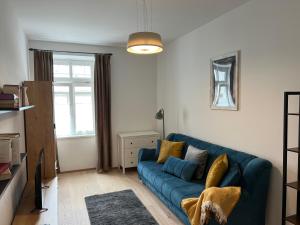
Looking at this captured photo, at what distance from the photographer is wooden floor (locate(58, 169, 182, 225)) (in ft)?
9.65

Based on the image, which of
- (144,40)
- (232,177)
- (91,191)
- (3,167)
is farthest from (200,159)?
(3,167)

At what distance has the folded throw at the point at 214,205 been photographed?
2083 millimetres

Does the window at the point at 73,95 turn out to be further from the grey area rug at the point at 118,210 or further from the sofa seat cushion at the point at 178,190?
the sofa seat cushion at the point at 178,190

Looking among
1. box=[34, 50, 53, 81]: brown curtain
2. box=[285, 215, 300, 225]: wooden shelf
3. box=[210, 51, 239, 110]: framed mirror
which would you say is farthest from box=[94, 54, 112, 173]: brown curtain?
box=[285, 215, 300, 225]: wooden shelf

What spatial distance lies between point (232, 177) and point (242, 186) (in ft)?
0.52

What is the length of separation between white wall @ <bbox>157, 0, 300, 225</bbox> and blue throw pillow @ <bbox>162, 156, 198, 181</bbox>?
56cm

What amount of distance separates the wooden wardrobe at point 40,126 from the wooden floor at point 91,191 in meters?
0.56

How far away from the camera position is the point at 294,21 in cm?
218

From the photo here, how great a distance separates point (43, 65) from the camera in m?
4.22

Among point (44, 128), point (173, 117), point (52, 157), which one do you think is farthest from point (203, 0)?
point (52, 157)

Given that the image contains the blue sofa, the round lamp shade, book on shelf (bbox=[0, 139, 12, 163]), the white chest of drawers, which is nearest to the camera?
book on shelf (bbox=[0, 139, 12, 163])

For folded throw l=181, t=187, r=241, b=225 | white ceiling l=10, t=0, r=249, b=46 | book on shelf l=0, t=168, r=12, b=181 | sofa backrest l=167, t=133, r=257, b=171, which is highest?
white ceiling l=10, t=0, r=249, b=46

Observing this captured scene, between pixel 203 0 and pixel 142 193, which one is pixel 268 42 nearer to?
pixel 203 0

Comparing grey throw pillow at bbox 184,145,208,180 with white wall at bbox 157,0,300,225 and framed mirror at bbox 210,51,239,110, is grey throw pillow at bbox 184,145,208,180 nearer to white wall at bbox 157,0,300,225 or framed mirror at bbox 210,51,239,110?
white wall at bbox 157,0,300,225
